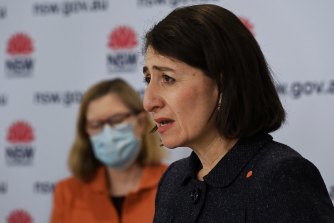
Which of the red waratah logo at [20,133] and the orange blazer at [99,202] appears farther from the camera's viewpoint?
the red waratah logo at [20,133]

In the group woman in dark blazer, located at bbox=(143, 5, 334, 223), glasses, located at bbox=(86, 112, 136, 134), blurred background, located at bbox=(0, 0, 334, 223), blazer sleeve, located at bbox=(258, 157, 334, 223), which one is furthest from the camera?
glasses, located at bbox=(86, 112, 136, 134)

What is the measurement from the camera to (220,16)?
979 millimetres

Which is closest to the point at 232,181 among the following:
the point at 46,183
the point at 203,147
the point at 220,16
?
the point at 203,147

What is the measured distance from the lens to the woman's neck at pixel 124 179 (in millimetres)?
2219

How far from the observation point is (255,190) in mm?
882

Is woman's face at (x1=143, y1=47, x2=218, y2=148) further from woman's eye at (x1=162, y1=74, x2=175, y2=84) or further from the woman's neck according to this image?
the woman's neck

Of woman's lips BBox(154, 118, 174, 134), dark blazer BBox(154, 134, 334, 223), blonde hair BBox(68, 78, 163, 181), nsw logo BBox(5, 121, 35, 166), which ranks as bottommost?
nsw logo BBox(5, 121, 35, 166)

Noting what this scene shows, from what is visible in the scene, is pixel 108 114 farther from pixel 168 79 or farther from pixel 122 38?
pixel 168 79

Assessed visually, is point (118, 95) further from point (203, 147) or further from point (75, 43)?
point (203, 147)

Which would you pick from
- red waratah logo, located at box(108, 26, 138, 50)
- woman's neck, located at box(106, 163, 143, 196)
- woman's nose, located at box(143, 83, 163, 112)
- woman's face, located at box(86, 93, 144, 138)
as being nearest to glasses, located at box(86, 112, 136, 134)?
woman's face, located at box(86, 93, 144, 138)

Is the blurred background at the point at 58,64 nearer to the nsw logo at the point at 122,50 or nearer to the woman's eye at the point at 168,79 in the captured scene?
the nsw logo at the point at 122,50

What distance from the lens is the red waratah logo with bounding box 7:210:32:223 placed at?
8.65 feet

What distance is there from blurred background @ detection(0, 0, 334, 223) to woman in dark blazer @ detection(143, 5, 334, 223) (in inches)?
42.3

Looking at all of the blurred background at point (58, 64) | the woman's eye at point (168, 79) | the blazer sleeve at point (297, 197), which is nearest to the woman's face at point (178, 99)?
the woman's eye at point (168, 79)
